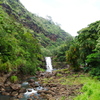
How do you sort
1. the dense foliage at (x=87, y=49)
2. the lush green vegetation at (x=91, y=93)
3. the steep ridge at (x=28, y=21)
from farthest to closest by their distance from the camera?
the steep ridge at (x=28, y=21) < the dense foliage at (x=87, y=49) < the lush green vegetation at (x=91, y=93)

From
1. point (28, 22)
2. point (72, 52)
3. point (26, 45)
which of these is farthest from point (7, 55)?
point (28, 22)

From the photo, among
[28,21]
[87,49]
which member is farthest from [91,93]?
[28,21]

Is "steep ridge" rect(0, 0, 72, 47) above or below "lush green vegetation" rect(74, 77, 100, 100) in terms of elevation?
above

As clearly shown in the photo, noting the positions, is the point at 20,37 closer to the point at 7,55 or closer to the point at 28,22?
the point at 7,55

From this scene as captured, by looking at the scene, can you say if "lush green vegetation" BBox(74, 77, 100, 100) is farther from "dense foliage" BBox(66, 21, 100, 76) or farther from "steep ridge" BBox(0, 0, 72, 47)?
"steep ridge" BBox(0, 0, 72, 47)

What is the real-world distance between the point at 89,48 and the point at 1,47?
13494mm

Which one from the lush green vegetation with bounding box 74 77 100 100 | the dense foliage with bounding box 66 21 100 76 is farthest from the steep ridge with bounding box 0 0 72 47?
the lush green vegetation with bounding box 74 77 100 100

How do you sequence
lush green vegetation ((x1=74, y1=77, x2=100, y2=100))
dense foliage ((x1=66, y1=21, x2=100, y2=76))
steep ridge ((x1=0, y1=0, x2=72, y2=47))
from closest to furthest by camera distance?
lush green vegetation ((x1=74, y1=77, x2=100, y2=100)) < dense foliage ((x1=66, y1=21, x2=100, y2=76)) < steep ridge ((x1=0, y1=0, x2=72, y2=47))

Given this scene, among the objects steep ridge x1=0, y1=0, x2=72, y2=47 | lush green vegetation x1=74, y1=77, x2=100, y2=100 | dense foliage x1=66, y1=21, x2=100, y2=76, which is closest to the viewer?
lush green vegetation x1=74, y1=77, x2=100, y2=100

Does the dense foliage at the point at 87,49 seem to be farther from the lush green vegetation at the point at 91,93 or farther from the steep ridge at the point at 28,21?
the steep ridge at the point at 28,21

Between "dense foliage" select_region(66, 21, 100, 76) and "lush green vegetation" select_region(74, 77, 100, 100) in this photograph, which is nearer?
"lush green vegetation" select_region(74, 77, 100, 100)

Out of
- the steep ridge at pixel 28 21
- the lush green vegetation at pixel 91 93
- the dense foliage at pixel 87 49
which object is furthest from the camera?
the steep ridge at pixel 28 21

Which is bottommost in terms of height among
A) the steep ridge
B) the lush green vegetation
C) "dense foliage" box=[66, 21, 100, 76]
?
the lush green vegetation

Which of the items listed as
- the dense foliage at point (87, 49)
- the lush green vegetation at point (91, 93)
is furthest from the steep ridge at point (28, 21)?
the lush green vegetation at point (91, 93)
